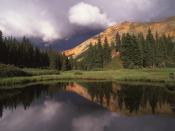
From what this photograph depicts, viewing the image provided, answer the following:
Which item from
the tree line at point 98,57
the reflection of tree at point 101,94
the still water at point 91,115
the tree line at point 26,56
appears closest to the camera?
the still water at point 91,115

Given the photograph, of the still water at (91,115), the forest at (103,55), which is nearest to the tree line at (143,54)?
the forest at (103,55)

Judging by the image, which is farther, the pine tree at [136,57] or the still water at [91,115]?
the pine tree at [136,57]

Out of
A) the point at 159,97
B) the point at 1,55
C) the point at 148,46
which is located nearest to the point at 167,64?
the point at 148,46

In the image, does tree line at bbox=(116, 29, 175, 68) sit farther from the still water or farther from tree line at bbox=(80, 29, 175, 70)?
the still water

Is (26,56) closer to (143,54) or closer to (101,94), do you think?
(143,54)

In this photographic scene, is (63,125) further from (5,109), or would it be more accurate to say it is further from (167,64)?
(167,64)

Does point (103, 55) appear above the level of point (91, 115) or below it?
above

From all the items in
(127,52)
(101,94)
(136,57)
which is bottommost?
(101,94)

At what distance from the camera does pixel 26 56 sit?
153250mm

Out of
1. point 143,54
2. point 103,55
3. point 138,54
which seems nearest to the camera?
point 138,54

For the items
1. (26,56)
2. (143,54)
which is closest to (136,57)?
(143,54)

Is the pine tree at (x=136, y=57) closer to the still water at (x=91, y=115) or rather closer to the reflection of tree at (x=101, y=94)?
the reflection of tree at (x=101, y=94)

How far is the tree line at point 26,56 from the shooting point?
13675cm

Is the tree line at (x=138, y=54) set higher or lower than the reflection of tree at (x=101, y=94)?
higher
